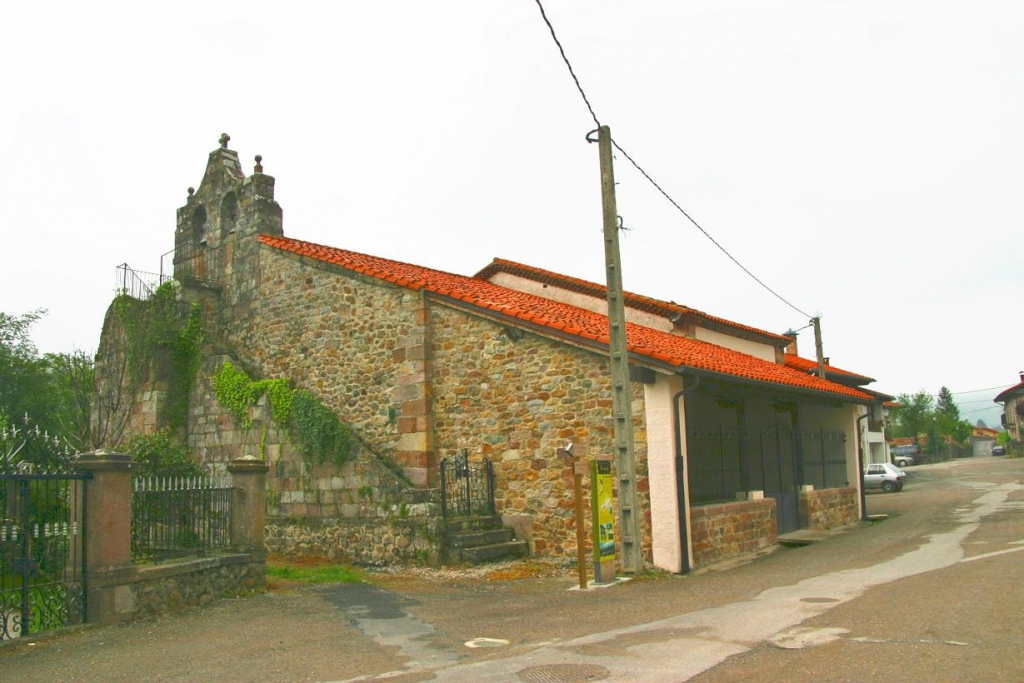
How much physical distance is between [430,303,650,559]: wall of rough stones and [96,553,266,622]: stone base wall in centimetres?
414

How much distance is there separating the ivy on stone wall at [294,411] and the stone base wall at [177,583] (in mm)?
3716

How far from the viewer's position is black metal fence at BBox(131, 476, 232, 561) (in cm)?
962

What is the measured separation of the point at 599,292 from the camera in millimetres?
19891

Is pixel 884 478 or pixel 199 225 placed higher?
pixel 199 225

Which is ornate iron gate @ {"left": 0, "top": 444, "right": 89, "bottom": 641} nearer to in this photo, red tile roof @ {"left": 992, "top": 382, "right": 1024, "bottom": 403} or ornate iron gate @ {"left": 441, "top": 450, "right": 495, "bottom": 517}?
ornate iron gate @ {"left": 441, "top": 450, "right": 495, "bottom": 517}

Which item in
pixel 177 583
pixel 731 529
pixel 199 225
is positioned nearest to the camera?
pixel 177 583

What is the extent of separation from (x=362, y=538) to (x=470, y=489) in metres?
1.98

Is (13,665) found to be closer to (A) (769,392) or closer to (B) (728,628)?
(B) (728,628)

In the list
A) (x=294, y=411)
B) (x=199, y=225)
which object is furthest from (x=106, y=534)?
(x=199, y=225)

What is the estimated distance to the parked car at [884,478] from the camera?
3075cm

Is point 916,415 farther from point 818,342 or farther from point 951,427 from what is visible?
point 818,342

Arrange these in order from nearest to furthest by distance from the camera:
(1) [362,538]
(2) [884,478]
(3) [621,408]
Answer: (3) [621,408] → (1) [362,538] → (2) [884,478]

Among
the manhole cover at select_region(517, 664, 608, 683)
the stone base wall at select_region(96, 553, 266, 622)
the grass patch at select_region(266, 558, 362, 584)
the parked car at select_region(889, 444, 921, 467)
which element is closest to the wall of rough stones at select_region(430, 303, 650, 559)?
the grass patch at select_region(266, 558, 362, 584)

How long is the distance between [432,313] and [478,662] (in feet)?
27.7
